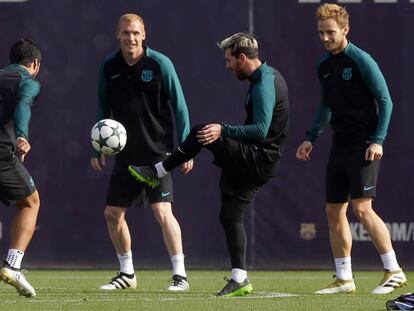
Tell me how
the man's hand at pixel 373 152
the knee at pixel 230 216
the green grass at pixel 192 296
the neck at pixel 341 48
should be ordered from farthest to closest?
the neck at pixel 341 48 → the man's hand at pixel 373 152 → the knee at pixel 230 216 → the green grass at pixel 192 296

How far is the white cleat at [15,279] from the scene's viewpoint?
8.32m

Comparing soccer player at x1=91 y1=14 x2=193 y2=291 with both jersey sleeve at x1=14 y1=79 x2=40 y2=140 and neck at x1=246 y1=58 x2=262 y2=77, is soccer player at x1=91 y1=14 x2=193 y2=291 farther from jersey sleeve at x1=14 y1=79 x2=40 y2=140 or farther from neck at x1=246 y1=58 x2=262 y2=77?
jersey sleeve at x1=14 y1=79 x2=40 y2=140

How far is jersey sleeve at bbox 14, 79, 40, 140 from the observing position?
841 centimetres

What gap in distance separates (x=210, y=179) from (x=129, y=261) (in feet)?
10.1

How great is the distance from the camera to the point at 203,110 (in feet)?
41.9

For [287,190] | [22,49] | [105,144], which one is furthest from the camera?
[287,190]

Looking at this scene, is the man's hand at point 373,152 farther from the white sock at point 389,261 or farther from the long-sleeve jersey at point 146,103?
the long-sleeve jersey at point 146,103

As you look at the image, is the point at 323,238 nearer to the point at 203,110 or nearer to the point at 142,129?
the point at 203,110

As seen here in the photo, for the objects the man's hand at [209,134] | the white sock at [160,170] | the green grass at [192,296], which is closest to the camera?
the green grass at [192,296]

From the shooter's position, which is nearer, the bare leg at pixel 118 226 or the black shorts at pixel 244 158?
the black shorts at pixel 244 158

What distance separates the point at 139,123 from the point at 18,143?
5.05 ft

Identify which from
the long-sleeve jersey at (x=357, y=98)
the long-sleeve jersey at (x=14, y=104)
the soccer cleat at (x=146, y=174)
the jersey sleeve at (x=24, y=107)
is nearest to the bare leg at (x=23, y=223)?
the long-sleeve jersey at (x=14, y=104)

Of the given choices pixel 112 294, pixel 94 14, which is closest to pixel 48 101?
pixel 94 14

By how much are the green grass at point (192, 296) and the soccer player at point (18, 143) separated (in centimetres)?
38
